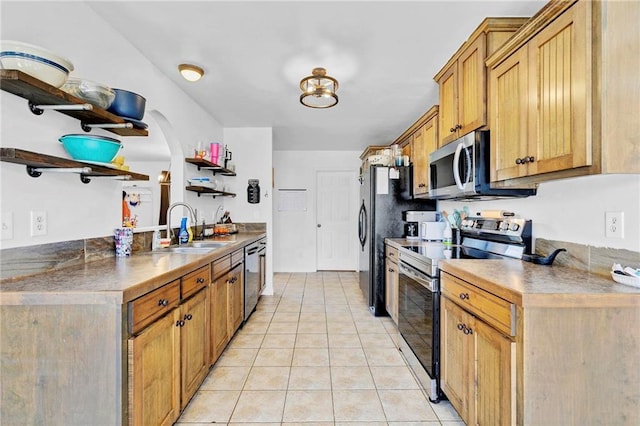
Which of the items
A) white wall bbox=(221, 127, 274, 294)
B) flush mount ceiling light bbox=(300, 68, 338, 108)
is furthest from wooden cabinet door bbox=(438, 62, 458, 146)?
white wall bbox=(221, 127, 274, 294)

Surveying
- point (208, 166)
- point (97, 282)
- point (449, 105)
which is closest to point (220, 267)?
point (97, 282)

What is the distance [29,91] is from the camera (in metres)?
1.37

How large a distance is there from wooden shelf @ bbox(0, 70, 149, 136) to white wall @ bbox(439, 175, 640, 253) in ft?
8.28

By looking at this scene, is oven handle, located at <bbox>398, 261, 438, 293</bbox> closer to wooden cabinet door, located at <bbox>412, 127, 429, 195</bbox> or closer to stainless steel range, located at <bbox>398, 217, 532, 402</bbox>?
stainless steel range, located at <bbox>398, 217, 532, 402</bbox>

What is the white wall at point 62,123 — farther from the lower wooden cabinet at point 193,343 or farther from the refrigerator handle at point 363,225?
the refrigerator handle at point 363,225

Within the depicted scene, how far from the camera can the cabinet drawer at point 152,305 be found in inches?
50.8

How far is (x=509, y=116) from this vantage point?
1.76 meters

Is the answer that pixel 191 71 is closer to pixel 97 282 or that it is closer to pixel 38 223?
pixel 38 223

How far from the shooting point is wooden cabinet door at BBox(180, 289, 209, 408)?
1776 mm

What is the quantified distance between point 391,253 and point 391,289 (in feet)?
1.23

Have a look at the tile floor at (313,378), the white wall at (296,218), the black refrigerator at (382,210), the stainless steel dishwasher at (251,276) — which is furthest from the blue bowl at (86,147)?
the white wall at (296,218)

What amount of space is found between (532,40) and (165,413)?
257cm

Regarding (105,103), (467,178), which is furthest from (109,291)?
(467,178)

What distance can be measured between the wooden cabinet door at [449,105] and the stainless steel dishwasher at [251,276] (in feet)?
7.04
